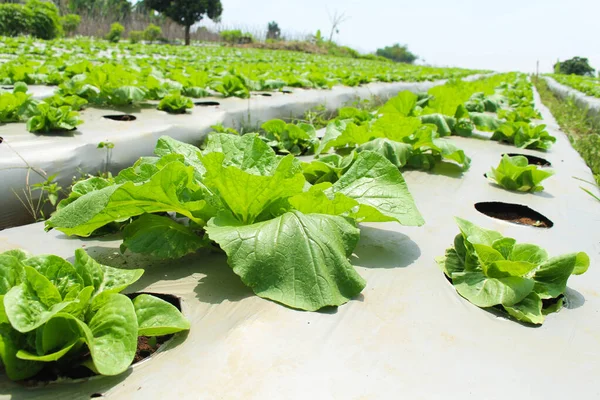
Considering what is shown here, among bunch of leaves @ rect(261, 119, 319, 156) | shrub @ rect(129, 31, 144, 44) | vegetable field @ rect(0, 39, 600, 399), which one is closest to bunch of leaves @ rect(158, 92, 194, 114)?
bunch of leaves @ rect(261, 119, 319, 156)

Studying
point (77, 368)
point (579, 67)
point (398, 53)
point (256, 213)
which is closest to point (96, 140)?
point (256, 213)

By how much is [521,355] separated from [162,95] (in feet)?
14.4

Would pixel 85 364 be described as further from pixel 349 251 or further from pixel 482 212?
pixel 482 212

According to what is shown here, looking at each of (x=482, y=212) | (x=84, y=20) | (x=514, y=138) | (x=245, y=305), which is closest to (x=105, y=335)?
(x=245, y=305)

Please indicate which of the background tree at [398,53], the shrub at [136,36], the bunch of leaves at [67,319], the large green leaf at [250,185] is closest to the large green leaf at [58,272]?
the bunch of leaves at [67,319]

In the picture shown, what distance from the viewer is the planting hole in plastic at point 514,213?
8.26ft

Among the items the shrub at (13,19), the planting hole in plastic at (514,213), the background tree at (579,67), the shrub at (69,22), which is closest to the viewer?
the planting hole in plastic at (514,213)

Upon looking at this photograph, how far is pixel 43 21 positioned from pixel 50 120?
2563cm

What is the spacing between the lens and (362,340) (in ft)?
4.33

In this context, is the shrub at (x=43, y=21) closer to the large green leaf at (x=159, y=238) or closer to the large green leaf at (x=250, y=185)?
the large green leaf at (x=159, y=238)

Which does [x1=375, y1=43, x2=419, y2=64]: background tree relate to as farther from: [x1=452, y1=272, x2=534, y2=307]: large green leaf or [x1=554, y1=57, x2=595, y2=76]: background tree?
[x1=452, y1=272, x2=534, y2=307]: large green leaf

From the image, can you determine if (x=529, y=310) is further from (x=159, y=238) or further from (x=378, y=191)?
(x=159, y=238)

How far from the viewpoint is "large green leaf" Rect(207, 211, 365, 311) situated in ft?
4.74

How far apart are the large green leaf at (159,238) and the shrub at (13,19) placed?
2710 centimetres
